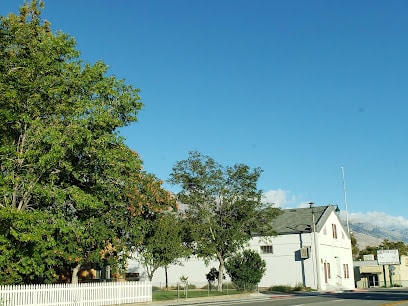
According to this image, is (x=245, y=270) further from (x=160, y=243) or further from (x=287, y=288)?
(x=287, y=288)

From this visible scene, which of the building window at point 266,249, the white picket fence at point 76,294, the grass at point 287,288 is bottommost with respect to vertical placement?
the grass at point 287,288

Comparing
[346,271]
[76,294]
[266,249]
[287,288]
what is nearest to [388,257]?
[346,271]

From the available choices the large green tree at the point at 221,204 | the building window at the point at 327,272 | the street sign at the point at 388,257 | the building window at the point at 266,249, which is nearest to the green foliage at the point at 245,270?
the large green tree at the point at 221,204

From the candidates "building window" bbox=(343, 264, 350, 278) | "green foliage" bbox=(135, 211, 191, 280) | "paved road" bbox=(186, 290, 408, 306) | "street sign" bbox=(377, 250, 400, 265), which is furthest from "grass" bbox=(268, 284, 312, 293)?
"street sign" bbox=(377, 250, 400, 265)

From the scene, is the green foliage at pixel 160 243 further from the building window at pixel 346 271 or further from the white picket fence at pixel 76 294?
the building window at pixel 346 271

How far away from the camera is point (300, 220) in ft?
190

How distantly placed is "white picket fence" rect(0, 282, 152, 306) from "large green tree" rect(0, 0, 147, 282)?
1.09m

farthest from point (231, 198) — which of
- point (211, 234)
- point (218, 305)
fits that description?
point (218, 305)

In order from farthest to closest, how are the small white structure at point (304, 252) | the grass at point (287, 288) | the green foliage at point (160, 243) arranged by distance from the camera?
the small white structure at point (304, 252) → the grass at point (287, 288) → the green foliage at point (160, 243)

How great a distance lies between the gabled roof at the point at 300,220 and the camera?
2201 inches

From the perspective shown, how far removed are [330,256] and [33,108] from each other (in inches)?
1730

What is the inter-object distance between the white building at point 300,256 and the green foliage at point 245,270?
32.9 feet

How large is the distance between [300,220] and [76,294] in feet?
118

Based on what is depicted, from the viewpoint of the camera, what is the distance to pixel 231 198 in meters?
43.5
